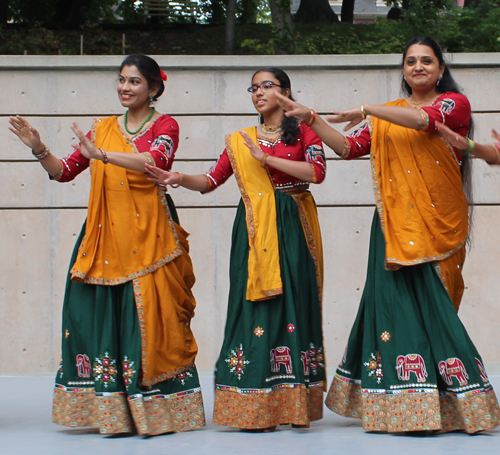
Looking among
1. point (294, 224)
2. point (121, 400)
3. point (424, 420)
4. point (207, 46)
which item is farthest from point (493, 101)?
point (207, 46)

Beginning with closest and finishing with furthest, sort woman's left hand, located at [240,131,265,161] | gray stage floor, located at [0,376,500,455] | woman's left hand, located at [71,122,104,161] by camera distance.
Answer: gray stage floor, located at [0,376,500,455]
woman's left hand, located at [71,122,104,161]
woman's left hand, located at [240,131,265,161]

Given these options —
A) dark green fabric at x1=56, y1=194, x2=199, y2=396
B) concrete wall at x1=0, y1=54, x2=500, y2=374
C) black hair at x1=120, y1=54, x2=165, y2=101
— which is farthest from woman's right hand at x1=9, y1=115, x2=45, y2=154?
concrete wall at x1=0, y1=54, x2=500, y2=374

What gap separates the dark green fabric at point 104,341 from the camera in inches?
146

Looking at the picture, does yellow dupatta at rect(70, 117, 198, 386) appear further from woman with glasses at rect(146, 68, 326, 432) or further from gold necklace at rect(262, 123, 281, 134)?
gold necklace at rect(262, 123, 281, 134)

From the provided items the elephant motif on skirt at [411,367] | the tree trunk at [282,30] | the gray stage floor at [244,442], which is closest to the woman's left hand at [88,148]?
the gray stage floor at [244,442]

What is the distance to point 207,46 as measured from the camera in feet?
36.9

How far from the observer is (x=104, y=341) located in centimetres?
374

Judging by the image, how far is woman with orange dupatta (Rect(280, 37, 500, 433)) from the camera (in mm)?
3486

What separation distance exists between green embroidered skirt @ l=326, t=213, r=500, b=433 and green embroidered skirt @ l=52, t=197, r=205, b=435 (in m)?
0.94

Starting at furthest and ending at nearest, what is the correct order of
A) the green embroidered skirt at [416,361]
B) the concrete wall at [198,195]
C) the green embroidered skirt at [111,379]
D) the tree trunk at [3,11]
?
the tree trunk at [3,11], the concrete wall at [198,195], the green embroidered skirt at [111,379], the green embroidered skirt at [416,361]

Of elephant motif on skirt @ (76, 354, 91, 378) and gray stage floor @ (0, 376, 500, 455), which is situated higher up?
A: elephant motif on skirt @ (76, 354, 91, 378)

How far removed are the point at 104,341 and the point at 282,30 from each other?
6480 mm

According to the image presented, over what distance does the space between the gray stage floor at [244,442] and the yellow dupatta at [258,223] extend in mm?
708

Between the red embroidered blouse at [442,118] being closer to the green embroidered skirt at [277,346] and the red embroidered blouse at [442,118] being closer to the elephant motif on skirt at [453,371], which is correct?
the green embroidered skirt at [277,346]
